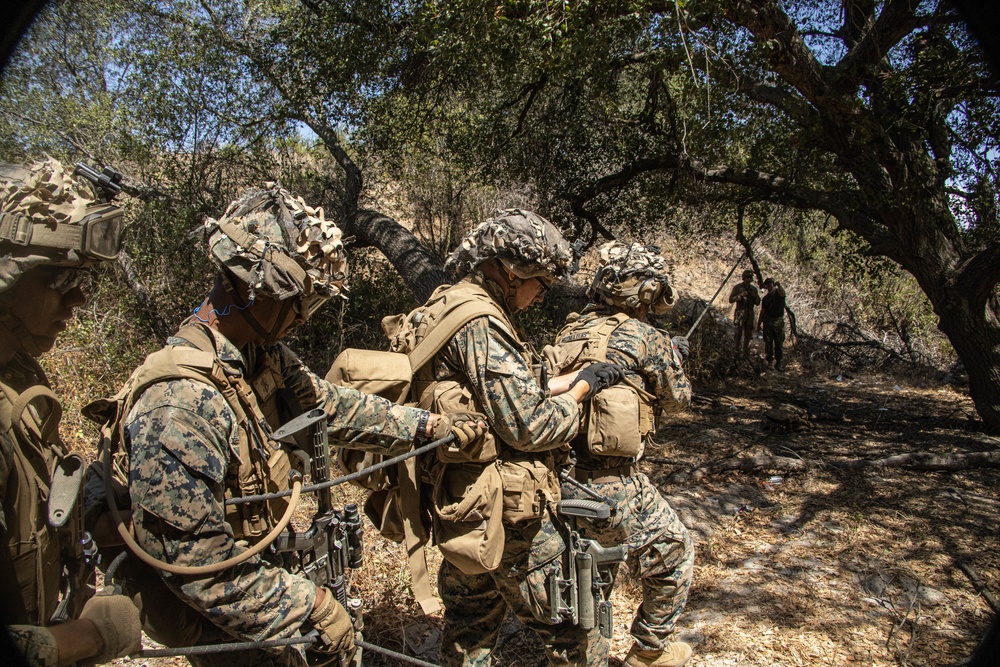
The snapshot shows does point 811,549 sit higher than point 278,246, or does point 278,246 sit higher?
point 278,246

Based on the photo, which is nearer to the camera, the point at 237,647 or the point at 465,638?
the point at 237,647

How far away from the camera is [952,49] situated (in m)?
5.93

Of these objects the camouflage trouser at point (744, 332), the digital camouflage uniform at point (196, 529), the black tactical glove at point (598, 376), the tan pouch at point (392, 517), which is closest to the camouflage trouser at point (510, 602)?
the tan pouch at point (392, 517)

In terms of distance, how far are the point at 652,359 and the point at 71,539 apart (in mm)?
2427

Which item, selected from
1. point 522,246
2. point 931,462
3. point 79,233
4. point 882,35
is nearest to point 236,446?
point 79,233

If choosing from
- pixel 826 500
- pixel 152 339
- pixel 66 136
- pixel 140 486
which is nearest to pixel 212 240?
pixel 140 486

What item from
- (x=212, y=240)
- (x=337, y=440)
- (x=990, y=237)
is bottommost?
(x=337, y=440)

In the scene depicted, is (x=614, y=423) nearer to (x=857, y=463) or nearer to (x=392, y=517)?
(x=392, y=517)

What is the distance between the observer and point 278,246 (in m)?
1.96

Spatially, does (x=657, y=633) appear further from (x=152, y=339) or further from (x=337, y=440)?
(x=152, y=339)

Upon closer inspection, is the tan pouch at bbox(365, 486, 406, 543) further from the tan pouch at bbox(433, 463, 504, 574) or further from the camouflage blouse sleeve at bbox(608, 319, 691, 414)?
the camouflage blouse sleeve at bbox(608, 319, 691, 414)

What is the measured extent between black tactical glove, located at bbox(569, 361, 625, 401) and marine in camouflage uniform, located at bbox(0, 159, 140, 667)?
1817 millimetres

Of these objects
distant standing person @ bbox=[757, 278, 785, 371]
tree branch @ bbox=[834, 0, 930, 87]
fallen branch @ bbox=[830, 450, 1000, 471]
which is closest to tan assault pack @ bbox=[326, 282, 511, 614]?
fallen branch @ bbox=[830, 450, 1000, 471]

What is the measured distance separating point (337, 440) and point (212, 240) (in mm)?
820
